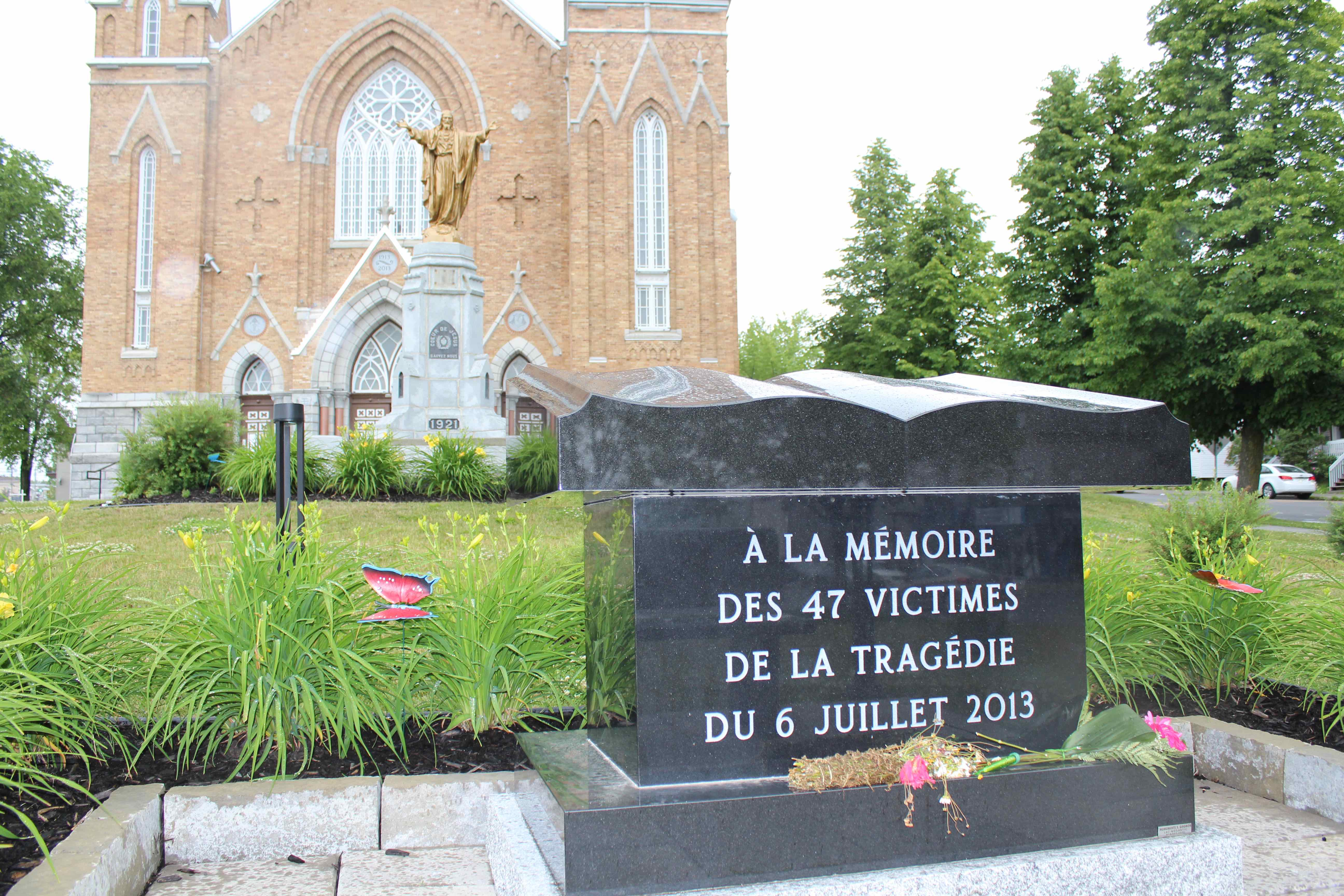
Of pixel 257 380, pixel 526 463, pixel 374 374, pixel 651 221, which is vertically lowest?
pixel 526 463

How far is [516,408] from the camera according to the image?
26.5 metres

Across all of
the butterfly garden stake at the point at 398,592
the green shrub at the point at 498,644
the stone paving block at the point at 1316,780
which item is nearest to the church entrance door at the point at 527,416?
the green shrub at the point at 498,644

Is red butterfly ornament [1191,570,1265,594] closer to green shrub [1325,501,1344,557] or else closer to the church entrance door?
green shrub [1325,501,1344,557]

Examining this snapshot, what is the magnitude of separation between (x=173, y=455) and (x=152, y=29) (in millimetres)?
17279

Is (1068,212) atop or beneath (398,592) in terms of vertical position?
atop

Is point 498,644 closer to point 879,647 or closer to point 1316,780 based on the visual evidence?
point 879,647

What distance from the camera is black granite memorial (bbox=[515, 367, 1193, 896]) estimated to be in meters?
2.64

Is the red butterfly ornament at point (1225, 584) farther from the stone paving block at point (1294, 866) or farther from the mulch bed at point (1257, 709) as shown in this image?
the stone paving block at point (1294, 866)

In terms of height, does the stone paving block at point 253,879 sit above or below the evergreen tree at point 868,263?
below

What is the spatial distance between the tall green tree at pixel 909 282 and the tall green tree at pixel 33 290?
28689 millimetres

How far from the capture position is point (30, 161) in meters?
37.0

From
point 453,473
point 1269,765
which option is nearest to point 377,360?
point 453,473

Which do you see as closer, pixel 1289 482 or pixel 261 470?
pixel 261 470

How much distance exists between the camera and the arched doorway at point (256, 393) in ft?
84.2
